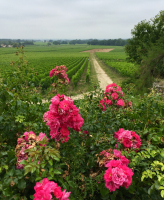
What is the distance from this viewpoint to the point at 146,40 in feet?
53.7

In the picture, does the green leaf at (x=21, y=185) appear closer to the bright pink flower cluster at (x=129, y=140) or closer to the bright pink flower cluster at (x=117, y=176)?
the bright pink flower cluster at (x=117, y=176)

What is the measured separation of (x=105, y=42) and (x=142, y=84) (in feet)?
416

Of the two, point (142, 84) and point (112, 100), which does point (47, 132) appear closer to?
point (112, 100)

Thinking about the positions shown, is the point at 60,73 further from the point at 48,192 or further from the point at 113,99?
the point at 48,192

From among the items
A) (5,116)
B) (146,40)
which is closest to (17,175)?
(5,116)

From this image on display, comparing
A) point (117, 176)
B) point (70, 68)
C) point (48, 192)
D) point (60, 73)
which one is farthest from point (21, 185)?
point (70, 68)

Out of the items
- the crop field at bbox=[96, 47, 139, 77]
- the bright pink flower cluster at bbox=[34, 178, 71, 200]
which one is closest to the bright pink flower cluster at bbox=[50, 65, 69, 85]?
the bright pink flower cluster at bbox=[34, 178, 71, 200]

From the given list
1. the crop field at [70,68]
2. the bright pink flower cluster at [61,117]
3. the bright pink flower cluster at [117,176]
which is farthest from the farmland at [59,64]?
the bright pink flower cluster at [117,176]

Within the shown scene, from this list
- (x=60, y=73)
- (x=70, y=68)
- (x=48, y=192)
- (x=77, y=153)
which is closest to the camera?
(x=48, y=192)

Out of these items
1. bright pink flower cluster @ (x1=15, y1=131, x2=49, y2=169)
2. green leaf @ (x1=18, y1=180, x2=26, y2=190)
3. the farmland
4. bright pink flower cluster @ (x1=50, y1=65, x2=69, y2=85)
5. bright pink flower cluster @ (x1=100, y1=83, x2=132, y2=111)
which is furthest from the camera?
the farmland

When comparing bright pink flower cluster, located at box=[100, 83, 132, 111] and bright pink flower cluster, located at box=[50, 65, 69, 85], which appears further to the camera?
bright pink flower cluster, located at box=[50, 65, 69, 85]

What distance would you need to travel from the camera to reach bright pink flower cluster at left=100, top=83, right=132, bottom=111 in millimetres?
2268

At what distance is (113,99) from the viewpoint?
7.69ft

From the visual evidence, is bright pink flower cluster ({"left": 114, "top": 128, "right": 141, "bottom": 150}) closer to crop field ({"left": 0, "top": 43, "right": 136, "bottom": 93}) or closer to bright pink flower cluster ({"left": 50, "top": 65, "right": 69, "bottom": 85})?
crop field ({"left": 0, "top": 43, "right": 136, "bottom": 93})
